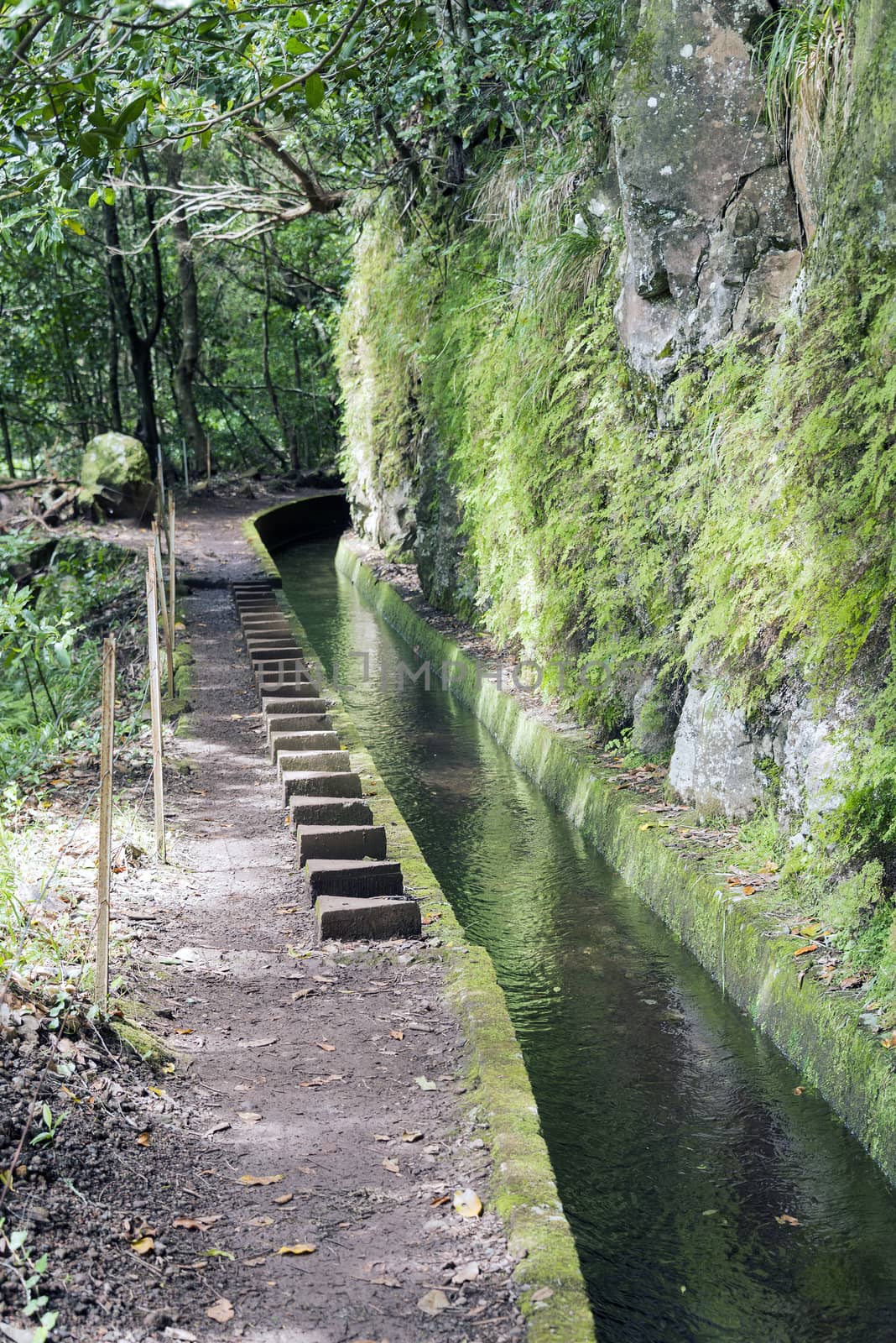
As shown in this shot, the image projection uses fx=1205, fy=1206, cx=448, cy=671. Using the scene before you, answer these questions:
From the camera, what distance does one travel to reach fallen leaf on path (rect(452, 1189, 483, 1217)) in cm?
344

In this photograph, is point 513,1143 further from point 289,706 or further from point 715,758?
point 289,706

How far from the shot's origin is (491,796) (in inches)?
350

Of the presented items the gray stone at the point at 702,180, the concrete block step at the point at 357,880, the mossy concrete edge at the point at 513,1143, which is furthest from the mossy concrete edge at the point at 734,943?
the gray stone at the point at 702,180

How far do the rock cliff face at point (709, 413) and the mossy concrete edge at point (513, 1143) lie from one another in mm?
1713

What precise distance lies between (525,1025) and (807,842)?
154 cm

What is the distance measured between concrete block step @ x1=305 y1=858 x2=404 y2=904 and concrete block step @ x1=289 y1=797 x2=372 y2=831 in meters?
0.89

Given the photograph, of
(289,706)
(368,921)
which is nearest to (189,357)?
(289,706)

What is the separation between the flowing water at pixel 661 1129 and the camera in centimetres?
366

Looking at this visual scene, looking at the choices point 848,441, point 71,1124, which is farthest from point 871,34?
point 71,1124

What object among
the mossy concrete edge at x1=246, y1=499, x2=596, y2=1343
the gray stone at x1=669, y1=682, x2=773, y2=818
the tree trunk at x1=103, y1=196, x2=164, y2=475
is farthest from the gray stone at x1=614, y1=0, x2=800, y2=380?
the tree trunk at x1=103, y1=196, x2=164, y2=475

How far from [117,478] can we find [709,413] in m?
14.3

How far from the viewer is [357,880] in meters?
5.82

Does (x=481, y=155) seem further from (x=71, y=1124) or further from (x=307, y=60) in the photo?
(x=71, y=1124)

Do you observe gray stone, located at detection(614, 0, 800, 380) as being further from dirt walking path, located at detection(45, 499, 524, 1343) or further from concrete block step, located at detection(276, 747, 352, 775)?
dirt walking path, located at detection(45, 499, 524, 1343)
